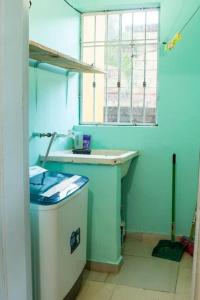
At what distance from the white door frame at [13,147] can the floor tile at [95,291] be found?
3.25 feet

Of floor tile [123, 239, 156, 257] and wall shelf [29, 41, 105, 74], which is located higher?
wall shelf [29, 41, 105, 74]

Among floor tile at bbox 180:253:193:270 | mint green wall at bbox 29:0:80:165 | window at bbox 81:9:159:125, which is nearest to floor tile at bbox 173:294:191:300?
floor tile at bbox 180:253:193:270

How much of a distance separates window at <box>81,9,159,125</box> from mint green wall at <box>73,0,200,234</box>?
0.46ft

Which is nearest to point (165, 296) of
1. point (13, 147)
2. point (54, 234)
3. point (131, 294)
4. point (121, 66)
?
point (131, 294)

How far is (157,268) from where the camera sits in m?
2.73

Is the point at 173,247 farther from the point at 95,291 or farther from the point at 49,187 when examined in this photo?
the point at 49,187

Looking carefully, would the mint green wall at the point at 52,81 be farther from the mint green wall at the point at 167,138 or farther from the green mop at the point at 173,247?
the green mop at the point at 173,247

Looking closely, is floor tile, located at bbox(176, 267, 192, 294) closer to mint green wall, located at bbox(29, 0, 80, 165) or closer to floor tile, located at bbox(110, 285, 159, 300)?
floor tile, located at bbox(110, 285, 159, 300)

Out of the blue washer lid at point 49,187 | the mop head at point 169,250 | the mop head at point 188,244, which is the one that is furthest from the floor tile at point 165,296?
the blue washer lid at point 49,187

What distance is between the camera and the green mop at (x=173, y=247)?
2938mm

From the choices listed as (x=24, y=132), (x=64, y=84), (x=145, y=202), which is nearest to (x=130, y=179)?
(x=145, y=202)

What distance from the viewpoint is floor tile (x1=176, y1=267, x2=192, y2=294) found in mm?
2396

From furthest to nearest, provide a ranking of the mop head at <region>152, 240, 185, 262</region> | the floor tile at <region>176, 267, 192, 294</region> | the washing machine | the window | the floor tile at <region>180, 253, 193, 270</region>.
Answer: the window
the mop head at <region>152, 240, 185, 262</region>
the floor tile at <region>180, 253, 193, 270</region>
the floor tile at <region>176, 267, 192, 294</region>
the washing machine

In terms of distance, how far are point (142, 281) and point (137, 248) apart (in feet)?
2.00
